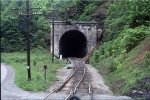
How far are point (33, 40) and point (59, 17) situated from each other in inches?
283

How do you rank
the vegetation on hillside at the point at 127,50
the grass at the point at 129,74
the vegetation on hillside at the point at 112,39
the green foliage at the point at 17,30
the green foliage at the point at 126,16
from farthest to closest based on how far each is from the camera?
the green foliage at the point at 17,30, the green foliage at the point at 126,16, the vegetation on hillside at the point at 112,39, the vegetation on hillside at the point at 127,50, the grass at the point at 129,74

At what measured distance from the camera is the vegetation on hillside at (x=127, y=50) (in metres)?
24.4

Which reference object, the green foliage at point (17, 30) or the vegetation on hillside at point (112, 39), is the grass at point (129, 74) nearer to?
the vegetation on hillside at point (112, 39)

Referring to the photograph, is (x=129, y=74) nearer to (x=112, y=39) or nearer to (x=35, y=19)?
(x=112, y=39)

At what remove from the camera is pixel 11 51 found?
177ft

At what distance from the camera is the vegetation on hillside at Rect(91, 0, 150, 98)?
961 inches

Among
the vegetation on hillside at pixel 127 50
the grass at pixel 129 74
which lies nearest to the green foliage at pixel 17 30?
the vegetation on hillside at pixel 127 50

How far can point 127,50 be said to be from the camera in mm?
38000

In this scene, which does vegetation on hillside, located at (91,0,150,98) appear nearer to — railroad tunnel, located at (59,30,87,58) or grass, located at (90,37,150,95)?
grass, located at (90,37,150,95)

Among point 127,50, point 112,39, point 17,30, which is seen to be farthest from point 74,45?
point 127,50

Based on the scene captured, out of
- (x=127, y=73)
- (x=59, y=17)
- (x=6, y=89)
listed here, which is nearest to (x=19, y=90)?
(x=6, y=89)

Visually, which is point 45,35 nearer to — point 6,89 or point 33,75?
point 33,75

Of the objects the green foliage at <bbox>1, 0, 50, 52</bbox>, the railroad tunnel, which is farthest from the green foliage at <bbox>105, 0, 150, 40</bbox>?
the green foliage at <bbox>1, 0, 50, 52</bbox>

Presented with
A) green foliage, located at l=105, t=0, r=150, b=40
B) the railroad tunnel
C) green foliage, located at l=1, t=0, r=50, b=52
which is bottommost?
the railroad tunnel
